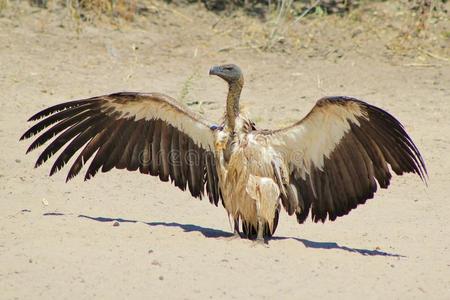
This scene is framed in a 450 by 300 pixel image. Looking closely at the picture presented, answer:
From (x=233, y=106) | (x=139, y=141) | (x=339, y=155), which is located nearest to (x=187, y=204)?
(x=139, y=141)

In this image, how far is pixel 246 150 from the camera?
27.0 ft

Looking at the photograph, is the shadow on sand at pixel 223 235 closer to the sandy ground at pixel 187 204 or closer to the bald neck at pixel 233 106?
the sandy ground at pixel 187 204

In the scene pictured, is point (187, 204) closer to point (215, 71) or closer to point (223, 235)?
point (223, 235)

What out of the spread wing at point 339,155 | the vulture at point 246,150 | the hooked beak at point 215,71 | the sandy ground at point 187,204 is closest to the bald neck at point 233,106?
the vulture at point 246,150

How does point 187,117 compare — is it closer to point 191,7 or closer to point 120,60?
point 120,60

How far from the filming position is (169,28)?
15.6 metres

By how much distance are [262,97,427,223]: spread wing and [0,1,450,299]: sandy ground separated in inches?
16.0

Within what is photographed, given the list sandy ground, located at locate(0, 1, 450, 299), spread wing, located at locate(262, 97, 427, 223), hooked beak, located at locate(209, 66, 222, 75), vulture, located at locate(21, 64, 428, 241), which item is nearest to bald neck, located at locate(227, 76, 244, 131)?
vulture, located at locate(21, 64, 428, 241)

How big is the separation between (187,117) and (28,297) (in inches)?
92.8

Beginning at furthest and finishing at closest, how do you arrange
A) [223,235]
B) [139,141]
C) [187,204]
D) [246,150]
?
[187,204], [139,141], [223,235], [246,150]

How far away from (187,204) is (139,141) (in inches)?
51.9

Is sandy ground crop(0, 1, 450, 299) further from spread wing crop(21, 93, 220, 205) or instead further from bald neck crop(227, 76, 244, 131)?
bald neck crop(227, 76, 244, 131)

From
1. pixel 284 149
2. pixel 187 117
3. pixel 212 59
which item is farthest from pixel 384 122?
pixel 212 59

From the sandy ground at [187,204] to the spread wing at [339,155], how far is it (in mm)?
406
